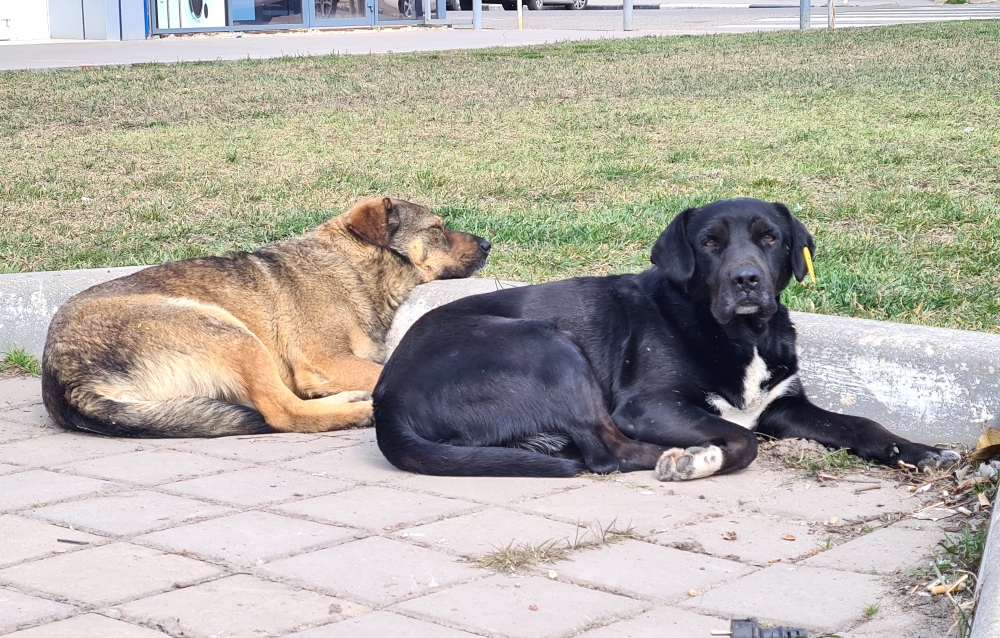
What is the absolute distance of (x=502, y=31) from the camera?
90.1ft

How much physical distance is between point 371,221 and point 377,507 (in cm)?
239

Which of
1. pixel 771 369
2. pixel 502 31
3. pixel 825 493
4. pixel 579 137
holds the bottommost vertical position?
pixel 825 493

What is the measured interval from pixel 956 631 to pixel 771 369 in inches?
79.1

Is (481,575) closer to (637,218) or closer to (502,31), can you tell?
(637,218)

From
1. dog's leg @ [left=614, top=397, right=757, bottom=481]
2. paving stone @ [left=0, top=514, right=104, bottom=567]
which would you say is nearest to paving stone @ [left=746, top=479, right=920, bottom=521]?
dog's leg @ [left=614, top=397, right=757, bottom=481]

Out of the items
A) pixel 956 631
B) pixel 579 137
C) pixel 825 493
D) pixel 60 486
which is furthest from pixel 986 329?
pixel 579 137

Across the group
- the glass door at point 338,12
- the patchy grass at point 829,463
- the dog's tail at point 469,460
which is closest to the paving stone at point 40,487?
the dog's tail at point 469,460

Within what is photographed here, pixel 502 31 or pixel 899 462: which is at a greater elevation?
pixel 502 31

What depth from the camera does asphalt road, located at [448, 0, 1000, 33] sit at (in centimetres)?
2633

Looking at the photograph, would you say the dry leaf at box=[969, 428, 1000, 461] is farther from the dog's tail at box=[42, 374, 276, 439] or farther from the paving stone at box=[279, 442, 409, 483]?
the dog's tail at box=[42, 374, 276, 439]

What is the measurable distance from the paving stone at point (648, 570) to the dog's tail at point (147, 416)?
6.88ft

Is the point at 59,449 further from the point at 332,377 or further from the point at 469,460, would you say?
the point at 469,460

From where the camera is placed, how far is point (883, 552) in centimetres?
365

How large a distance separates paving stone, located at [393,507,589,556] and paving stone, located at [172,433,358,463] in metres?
1.15
